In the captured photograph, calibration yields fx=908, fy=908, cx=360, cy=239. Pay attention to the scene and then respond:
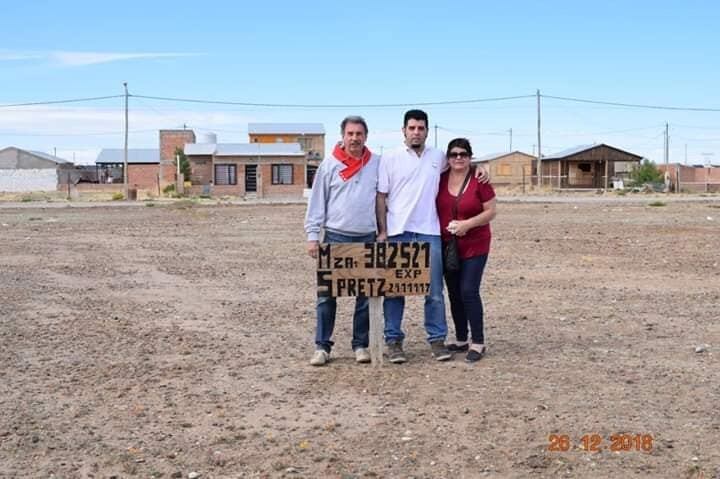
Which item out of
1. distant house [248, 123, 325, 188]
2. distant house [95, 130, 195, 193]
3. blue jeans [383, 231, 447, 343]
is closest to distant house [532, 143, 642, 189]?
distant house [248, 123, 325, 188]

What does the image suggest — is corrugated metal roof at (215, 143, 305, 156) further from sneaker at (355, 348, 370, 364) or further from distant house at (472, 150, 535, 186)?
sneaker at (355, 348, 370, 364)

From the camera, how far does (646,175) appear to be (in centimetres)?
7069

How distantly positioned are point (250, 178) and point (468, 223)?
61.3 metres

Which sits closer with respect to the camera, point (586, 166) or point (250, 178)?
point (250, 178)

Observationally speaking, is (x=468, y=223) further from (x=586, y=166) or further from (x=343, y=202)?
(x=586, y=166)

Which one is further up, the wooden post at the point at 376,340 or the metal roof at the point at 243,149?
the metal roof at the point at 243,149

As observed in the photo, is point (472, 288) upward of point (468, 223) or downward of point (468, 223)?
downward

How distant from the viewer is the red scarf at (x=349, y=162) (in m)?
6.75

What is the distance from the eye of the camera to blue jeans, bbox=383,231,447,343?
6.86 metres

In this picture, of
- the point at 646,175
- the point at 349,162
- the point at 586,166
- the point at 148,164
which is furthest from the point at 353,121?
the point at 148,164

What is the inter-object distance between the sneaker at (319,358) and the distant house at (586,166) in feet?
228

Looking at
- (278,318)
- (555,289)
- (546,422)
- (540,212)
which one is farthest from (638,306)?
(540,212)

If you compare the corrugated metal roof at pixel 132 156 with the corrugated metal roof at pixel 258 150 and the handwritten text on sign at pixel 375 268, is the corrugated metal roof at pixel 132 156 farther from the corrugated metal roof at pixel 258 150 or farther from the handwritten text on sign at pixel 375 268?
the handwritten text on sign at pixel 375 268

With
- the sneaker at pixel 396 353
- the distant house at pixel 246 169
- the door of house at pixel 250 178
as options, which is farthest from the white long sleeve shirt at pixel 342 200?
the door of house at pixel 250 178
